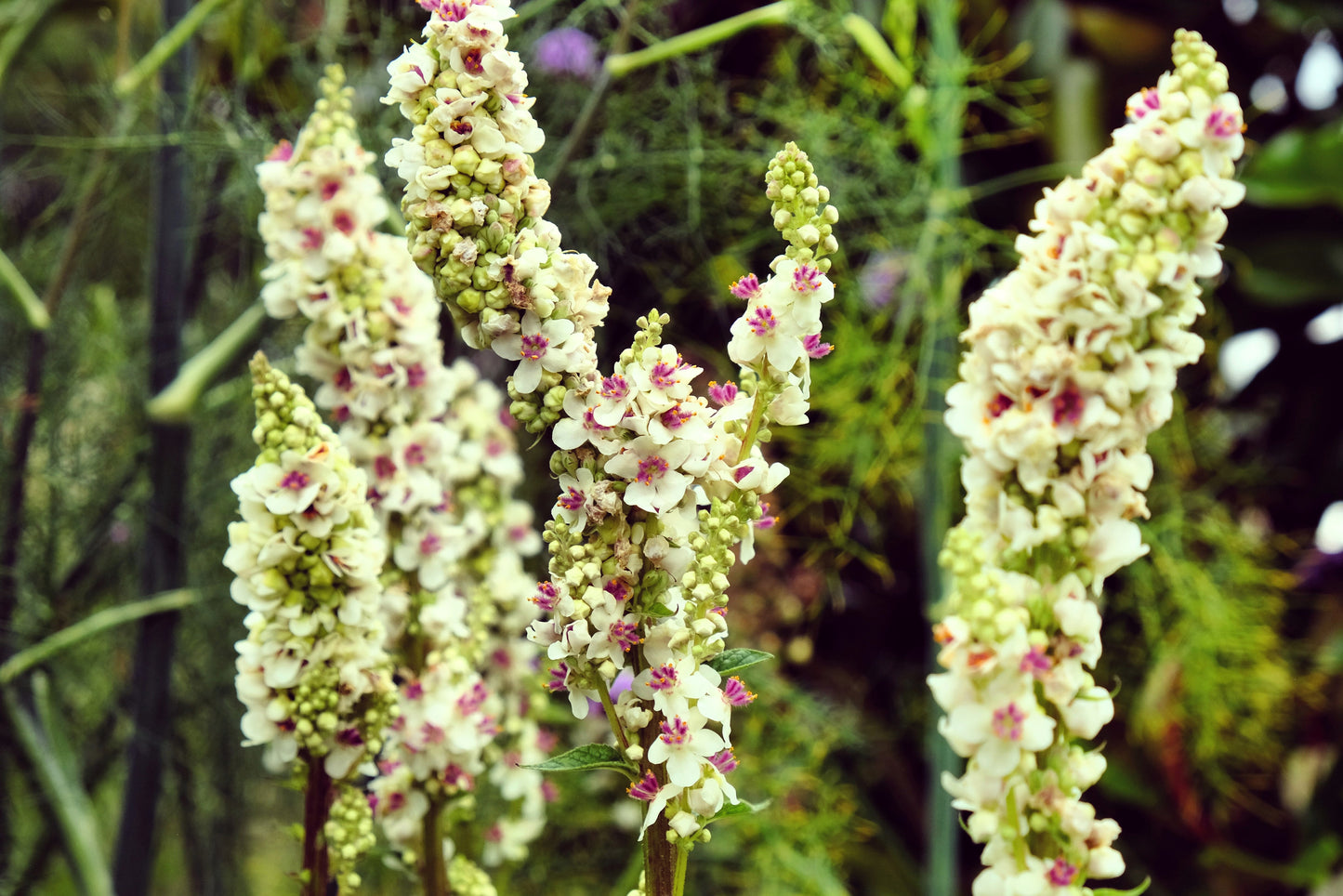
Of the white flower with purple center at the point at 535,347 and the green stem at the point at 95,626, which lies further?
the green stem at the point at 95,626

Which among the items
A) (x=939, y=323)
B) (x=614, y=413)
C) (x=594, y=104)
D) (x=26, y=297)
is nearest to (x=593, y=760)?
(x=614, y=413)

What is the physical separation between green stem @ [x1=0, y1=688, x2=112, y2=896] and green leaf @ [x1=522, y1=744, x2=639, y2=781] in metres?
0.47

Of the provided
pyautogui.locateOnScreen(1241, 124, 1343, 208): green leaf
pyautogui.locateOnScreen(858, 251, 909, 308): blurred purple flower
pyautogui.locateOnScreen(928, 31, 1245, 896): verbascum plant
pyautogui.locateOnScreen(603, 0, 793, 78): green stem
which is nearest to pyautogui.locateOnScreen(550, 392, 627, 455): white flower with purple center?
pyautogui.locateOnScreen(928, 31, 1245, 896): verbascum plant

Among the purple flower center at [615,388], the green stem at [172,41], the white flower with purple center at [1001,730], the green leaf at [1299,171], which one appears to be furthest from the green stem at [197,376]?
the green leaf at [1299,171]

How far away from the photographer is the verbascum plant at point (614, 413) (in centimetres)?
35

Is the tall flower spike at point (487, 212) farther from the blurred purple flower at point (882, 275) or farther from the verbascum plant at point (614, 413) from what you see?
the blurred purple flower at point (882, 275)

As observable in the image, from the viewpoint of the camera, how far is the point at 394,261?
469 mm

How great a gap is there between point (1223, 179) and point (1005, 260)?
2.74 feet

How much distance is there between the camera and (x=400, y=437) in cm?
48

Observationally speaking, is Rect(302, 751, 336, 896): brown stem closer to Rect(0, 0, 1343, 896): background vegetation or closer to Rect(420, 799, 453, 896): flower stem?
Rect(420, 799, 453, 896): flower stem

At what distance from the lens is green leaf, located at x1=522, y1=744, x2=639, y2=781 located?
345 millimetres

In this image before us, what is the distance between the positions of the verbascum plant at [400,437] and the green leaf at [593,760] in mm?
130

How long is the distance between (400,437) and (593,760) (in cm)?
18

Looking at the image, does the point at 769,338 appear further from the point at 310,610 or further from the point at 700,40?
the point at 700,40
